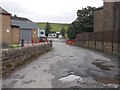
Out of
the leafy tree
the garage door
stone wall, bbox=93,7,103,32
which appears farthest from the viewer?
the leafy tree

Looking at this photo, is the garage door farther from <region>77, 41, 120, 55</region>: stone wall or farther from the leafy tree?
<region>77, 41, 120, 55</region>: stone wall

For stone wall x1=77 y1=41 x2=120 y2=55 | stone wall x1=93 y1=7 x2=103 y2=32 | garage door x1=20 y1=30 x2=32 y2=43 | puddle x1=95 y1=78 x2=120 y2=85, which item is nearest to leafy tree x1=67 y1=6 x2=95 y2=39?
stone wall x1=93 y1=7 x2=103 y2=32

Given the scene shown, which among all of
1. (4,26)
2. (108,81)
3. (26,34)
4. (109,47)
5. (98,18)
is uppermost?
(98,18)

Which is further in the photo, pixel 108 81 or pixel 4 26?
pixel 4 26

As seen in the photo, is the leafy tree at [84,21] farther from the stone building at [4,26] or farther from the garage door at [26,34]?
the stone building at [4,26]

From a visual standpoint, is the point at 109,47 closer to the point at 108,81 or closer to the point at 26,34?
the point at 108,81

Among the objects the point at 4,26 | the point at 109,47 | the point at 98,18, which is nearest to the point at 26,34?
the point at 98,18

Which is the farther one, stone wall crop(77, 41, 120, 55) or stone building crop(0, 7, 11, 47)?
stone building crop(0, 7, 11, 47)

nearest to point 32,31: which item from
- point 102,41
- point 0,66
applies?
point 102,41

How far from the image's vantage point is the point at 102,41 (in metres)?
32.7

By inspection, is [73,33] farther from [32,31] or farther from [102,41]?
[102,41]

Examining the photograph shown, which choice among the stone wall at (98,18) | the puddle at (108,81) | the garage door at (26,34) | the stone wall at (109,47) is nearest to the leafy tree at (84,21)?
the stone wall at (98,18)

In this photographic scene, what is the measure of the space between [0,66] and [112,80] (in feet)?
17.3

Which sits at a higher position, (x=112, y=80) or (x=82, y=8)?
(x=82, y=8)
